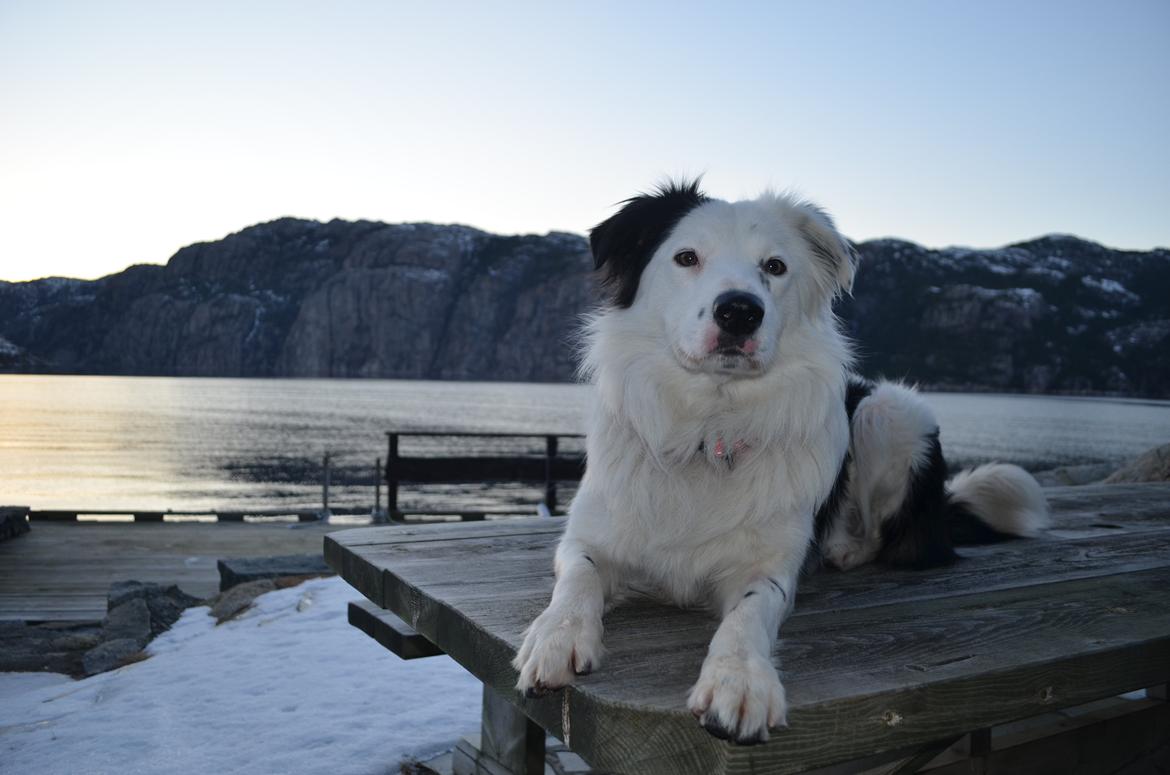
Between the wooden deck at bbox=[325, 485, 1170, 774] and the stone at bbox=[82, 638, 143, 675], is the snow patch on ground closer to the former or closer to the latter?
the stone at bbox=[82, 638, 143, 675]

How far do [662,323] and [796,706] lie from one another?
145 cm

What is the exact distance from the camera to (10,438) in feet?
302

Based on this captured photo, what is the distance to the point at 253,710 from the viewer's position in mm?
4246

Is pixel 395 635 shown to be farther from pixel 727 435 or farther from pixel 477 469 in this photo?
pixel 477 469

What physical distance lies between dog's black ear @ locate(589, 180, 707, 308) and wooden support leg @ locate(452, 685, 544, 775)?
143 centimetres

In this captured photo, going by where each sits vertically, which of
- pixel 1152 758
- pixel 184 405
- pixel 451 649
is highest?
pixel 451 649

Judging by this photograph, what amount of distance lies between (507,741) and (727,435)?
1263 millimetres

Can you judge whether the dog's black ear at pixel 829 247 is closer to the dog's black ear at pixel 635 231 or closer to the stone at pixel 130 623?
the dog's black ear at pixel 635 231

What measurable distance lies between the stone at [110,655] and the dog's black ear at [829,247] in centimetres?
579

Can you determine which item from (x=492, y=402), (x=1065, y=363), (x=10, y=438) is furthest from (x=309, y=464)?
(x=1065, y=363)

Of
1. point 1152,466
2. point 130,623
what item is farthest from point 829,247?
point 130,623

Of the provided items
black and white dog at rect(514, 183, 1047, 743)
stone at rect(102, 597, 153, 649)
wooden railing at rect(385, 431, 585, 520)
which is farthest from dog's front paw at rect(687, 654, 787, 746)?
wooden railing at rect(385, 431, 585, 520)

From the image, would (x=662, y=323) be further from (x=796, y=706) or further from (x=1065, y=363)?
(x=1065, y=363)

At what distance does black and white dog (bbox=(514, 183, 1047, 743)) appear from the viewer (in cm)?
236
